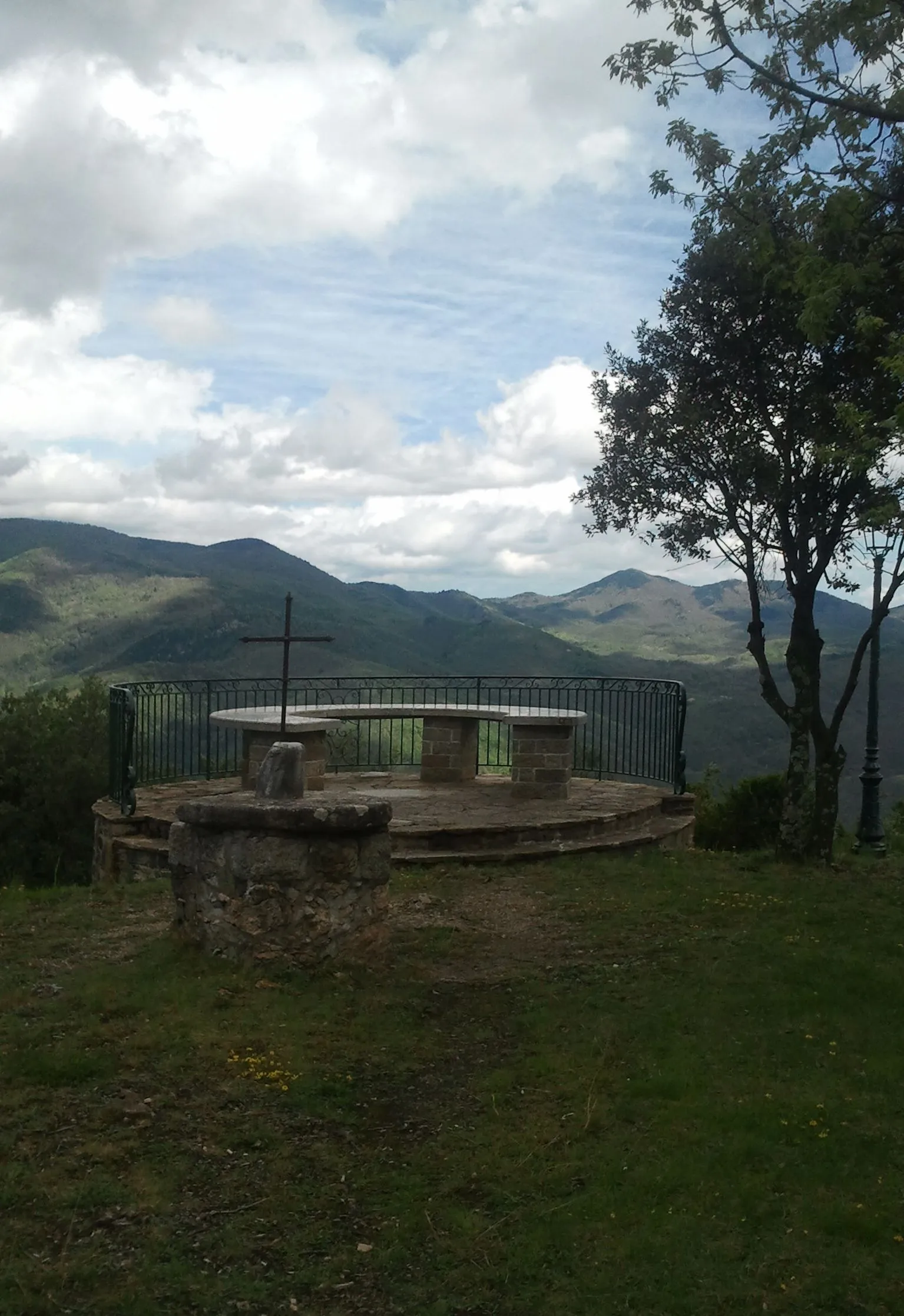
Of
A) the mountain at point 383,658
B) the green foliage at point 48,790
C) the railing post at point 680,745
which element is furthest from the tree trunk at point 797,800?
the mountain at point 383,658

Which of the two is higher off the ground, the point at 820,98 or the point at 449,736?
the point at 820,98

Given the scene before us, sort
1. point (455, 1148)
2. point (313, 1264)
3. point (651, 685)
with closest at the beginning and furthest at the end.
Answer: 1. point (313, 1264)
2. point (455, 1148)
3. point (651, 685)

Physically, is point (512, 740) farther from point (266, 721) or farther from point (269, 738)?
point (266, 721)

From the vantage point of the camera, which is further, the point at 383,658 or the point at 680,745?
the point at 383,658

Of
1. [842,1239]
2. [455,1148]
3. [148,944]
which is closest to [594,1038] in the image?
[455,1148]

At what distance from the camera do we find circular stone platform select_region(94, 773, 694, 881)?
9.97 m

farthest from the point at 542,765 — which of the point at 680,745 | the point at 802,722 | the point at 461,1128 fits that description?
the point at 461,1128

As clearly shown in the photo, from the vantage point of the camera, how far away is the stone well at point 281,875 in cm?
609

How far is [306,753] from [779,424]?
20.4ft

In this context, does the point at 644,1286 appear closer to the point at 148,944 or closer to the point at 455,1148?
the point at 455,1148

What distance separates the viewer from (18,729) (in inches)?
1220

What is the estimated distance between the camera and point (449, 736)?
45.3 feet

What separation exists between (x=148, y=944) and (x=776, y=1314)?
4713 mm

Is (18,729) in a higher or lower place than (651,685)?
lower
